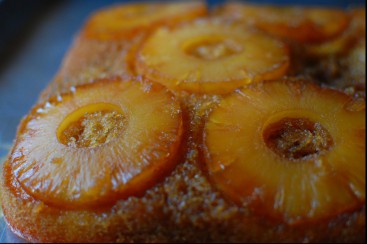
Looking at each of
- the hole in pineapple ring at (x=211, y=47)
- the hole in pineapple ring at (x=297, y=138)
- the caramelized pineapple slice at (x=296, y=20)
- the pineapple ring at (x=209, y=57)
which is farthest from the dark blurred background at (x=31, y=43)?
the hole in pineapple ring at (x=297, y=138)

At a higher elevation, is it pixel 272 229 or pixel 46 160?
pixel 46 160

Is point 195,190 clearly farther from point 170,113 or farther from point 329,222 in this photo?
point 329,222

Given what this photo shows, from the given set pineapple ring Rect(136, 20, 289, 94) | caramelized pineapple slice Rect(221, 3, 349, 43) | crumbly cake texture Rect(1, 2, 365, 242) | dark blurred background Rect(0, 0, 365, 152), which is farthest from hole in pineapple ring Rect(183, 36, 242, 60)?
dark blurred background Rect(0, 0, 365, 152)

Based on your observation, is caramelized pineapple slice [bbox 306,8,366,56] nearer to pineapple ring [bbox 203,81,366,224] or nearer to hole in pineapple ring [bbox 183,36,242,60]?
hole in pineapple ring [bbox 183,36,242,60]

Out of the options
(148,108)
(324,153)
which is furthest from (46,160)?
A: (324,153)

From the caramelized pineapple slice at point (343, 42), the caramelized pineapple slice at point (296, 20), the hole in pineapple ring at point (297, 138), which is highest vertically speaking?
the hole in pineapple ring at point (297, 138)

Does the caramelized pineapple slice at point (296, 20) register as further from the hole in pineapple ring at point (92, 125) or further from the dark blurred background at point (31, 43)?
the hole in pineapple ring at point (92, 125)
